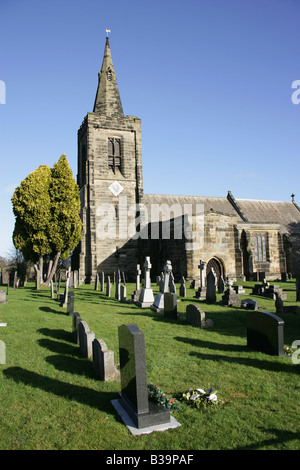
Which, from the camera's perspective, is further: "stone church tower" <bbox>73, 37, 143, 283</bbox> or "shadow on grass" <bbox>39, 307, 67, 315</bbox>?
"stone church tower" <bbox>73, 37, 143, 283</bbox>

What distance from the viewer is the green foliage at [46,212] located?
864 inches

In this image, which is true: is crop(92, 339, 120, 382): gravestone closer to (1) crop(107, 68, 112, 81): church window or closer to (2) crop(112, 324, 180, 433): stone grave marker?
(2) crop(112, 324, 180, 433): stone grave marker

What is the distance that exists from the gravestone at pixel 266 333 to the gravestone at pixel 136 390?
3.67 meters

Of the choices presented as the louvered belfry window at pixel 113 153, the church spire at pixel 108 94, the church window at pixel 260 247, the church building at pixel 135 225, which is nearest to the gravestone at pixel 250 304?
the church building at pixel 135 225

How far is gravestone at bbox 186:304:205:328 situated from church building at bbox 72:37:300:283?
1292cm

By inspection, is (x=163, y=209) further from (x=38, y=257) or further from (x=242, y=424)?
(x=242, y=424)

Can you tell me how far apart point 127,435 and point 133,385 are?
0.62 m

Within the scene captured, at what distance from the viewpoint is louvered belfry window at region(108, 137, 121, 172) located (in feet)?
96.6

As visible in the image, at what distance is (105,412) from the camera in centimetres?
456

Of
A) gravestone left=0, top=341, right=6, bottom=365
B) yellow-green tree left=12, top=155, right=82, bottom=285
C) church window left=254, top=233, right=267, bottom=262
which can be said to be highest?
yellow-green tree left=12, top=155, right=82, bottom=285

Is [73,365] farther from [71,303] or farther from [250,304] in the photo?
[250,304]

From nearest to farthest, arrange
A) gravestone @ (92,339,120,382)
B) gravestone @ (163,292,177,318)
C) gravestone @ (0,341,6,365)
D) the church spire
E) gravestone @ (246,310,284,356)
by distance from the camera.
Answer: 1. gravestone @ (92,339,120,382)
2. gravestone @ (0,341,6,365)
3. gravestone @ (246,310,284,356)
4. gravestone @ (163,292,177,318)
5. the church spire

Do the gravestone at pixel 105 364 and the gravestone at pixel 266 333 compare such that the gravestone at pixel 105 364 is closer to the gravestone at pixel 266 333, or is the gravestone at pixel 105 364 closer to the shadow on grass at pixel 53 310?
the gravestone at pixel 266 333

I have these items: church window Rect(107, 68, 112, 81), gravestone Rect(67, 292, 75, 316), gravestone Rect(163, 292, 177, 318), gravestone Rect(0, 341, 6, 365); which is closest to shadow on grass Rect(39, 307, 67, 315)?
gravestone Rect(67, 292, 75, 316)
